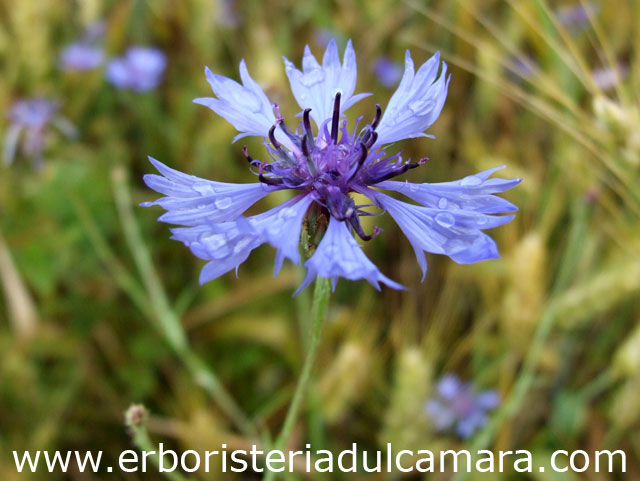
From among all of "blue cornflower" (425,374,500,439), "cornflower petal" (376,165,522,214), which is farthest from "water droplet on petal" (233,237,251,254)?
"blue cornflower" (425,374,500,439)

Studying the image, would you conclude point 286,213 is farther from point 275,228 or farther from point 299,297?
point 299,297

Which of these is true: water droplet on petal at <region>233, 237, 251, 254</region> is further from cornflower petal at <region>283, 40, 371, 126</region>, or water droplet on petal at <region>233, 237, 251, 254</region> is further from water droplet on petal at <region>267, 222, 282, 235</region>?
cornflower petal at <region>283, 40, 371, 126</region>

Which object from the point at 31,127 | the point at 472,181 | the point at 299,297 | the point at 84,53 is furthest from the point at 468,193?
the point at 84,53

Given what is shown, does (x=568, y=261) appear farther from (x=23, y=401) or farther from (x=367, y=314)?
(x=23, y=401)

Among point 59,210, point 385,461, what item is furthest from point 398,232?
point 59,210

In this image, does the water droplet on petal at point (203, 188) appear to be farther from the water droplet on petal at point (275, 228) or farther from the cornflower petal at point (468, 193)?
the cornflower petal at point (468, 193)

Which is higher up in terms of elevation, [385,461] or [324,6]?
[324,6]

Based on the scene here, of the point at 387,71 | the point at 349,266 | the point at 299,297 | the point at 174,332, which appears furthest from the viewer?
the point at 387,71

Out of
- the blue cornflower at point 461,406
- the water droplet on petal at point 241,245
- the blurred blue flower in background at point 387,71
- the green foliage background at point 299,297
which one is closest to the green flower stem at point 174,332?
the green foliage background at point 299,297
